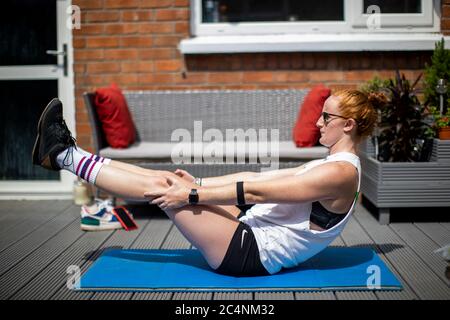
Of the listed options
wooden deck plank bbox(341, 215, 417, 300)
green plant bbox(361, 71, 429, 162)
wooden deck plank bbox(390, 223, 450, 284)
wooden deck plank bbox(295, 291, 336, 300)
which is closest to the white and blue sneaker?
wooden deck plank bbox(341, 215, 417, 300)

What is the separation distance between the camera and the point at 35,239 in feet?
13.3

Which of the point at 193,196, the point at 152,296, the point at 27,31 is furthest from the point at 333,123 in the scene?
the point at 27,31

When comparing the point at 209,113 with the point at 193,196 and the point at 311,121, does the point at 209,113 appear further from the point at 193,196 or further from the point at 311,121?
the point at 193,196

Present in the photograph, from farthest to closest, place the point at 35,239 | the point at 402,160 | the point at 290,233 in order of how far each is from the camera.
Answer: the point at 402,160, the point at 35,239, the point at 290,233

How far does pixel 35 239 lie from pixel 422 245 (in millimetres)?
2488

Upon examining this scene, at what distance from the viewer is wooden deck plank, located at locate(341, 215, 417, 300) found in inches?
112

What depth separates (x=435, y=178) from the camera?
4324 mm

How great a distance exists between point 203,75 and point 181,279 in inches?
108

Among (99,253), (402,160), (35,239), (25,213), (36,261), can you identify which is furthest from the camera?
(25,213)

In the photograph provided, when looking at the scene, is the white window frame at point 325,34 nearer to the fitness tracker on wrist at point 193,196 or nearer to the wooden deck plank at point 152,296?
the fitness tracker on wrist at point 193,196

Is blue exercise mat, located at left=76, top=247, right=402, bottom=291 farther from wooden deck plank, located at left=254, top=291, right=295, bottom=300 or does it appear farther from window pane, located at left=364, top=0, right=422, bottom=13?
window pane, located at left=364, top=0, right=422, bottom=13

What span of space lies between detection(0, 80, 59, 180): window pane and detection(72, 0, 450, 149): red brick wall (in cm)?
35

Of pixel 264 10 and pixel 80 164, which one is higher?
pixel 264 10
